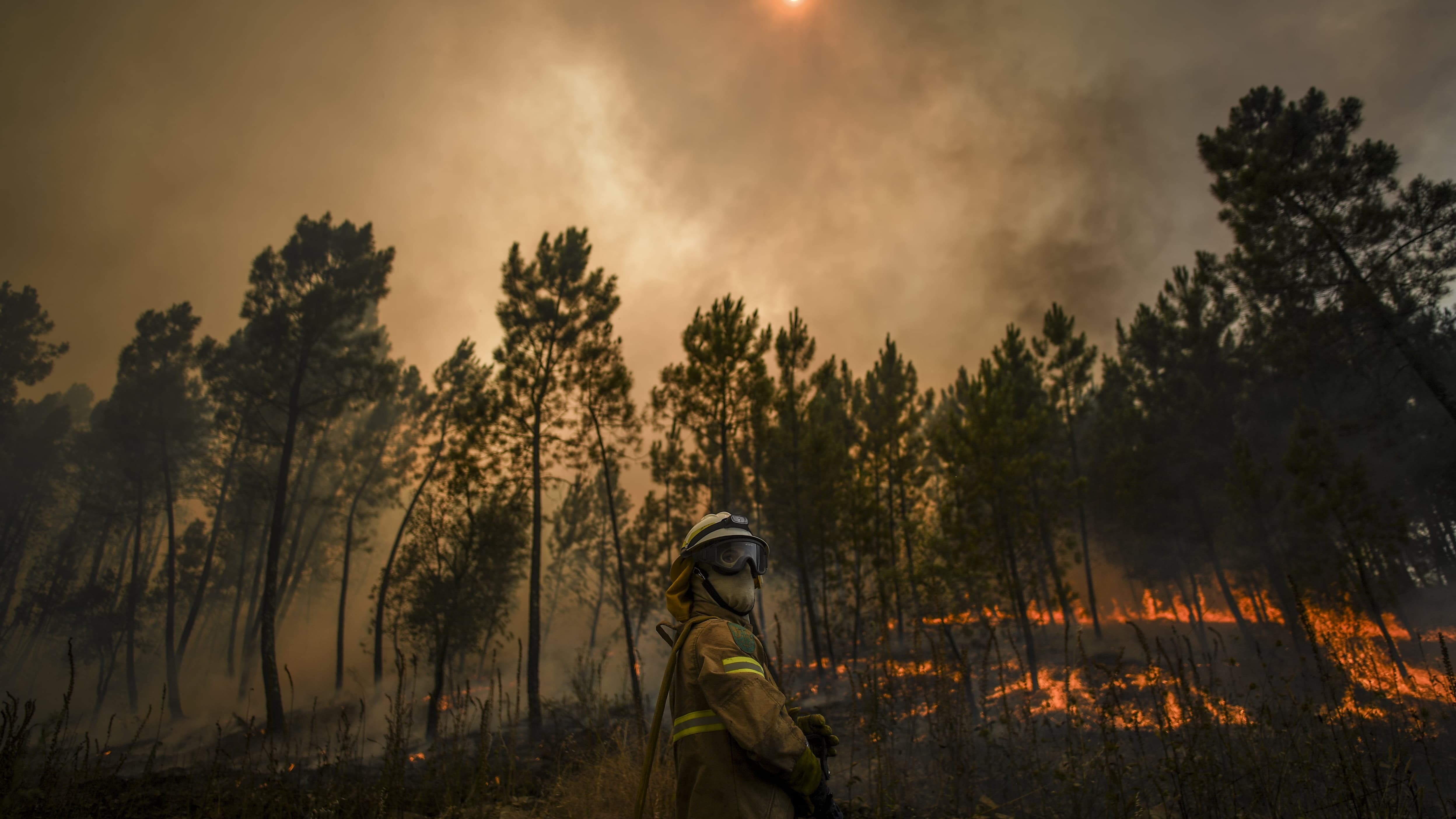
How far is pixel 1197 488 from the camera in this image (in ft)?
72.8

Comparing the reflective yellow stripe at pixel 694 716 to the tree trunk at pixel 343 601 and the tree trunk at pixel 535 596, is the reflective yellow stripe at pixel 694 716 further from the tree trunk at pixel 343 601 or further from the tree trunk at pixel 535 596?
the tree trunk at pixel 343 601

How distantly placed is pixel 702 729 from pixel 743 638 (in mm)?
549

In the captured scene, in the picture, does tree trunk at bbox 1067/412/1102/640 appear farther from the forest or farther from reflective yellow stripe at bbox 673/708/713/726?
reflective yellow stripe at bbox 673/708/713/726

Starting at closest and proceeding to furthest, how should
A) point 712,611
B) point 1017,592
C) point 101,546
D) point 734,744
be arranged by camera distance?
1. point 734,744
2. point 712,611
3. point 1017,592
4. point 101,546

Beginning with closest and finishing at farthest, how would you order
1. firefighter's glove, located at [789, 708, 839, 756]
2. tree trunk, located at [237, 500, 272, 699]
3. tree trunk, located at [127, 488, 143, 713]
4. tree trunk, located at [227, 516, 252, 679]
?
firefighter's glove, located at [789, 708, 839, 756]
tree trunk, located at [127, 488, 143, 713]
tree trunk, located at [237, 500, 272, 699]
tree trunk, located at [227, 516, 252, 679]

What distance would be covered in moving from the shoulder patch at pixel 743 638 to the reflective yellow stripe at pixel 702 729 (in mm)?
389

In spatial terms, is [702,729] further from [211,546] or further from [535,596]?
[211,546]

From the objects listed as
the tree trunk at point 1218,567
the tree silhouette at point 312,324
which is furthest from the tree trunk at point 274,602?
the tree trunk at point 1218,567

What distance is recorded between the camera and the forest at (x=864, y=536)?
6027 mm

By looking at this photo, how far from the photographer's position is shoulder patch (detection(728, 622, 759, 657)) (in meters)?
3.15

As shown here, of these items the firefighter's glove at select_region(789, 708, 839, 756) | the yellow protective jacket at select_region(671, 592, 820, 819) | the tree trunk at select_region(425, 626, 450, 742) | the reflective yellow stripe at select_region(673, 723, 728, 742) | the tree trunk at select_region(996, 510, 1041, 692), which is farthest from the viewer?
the tree trunk at select_region(425, 626, 450, 742)

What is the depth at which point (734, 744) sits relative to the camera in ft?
9.23

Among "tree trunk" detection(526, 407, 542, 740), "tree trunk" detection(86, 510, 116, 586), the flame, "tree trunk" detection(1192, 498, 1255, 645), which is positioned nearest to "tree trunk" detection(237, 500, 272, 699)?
"tree trunk" detection(86, 510, 116, 586)

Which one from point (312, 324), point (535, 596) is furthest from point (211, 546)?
point (535, 596)
